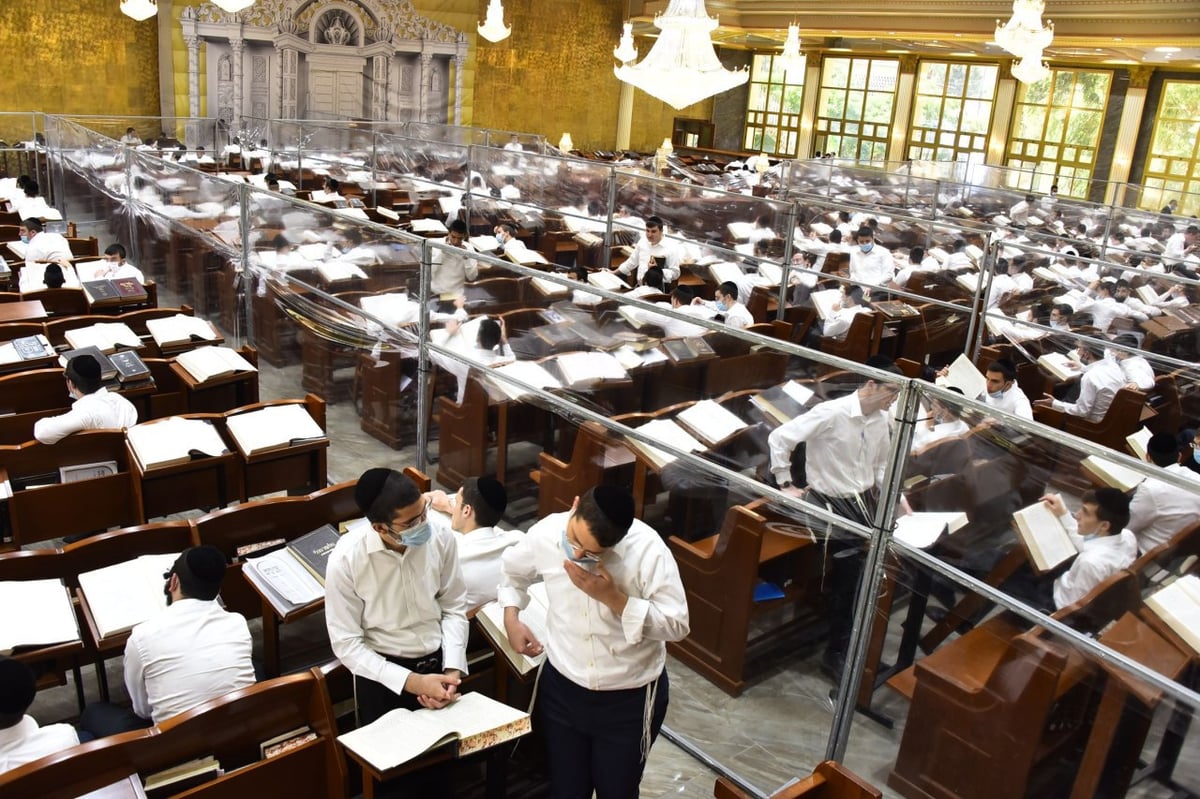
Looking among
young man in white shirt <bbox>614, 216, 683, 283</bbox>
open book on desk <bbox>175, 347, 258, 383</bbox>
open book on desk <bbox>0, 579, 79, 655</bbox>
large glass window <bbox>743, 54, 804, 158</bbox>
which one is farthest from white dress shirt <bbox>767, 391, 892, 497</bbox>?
large glass window <bbox>743, 54, 804, 158</bbox>

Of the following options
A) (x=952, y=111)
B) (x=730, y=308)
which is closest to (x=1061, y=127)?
(x=952, y=111)

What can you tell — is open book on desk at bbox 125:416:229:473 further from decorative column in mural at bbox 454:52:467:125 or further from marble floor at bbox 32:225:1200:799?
decorative column in mural at bbox 454:52:467:125

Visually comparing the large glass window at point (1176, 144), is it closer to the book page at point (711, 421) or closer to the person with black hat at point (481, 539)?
the book page at point (711, 421)

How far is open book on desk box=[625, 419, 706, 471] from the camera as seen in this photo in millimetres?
4230

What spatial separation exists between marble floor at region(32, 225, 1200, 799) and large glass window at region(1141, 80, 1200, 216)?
726 inches

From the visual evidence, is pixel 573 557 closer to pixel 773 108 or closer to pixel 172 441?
pixel 172 441

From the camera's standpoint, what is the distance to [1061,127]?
21.4 m

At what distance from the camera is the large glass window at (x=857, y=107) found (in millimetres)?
24375

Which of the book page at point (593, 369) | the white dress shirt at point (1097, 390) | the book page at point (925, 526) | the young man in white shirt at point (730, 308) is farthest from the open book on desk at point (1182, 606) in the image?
the young man in white shirt at point (730, 308)

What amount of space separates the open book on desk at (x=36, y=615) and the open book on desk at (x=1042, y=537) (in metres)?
3.17

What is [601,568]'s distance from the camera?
9.02 ft

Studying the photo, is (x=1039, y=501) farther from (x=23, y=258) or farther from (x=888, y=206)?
(x=888, y=206)

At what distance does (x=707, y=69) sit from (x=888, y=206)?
7969mm

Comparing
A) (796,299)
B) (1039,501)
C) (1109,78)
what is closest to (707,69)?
(796,299)
